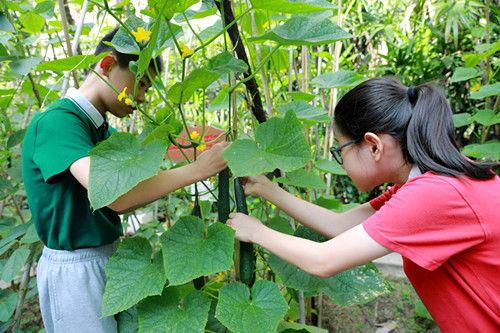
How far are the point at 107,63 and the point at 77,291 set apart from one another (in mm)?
538

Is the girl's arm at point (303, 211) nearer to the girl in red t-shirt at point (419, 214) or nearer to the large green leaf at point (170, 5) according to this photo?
the girl in red t-shirt at point (419, 214)

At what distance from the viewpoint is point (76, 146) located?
2.87 feet

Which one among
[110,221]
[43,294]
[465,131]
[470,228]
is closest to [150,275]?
[110,221]

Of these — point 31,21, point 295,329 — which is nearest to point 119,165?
point 295,329

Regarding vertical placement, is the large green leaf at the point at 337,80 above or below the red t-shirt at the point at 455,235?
above

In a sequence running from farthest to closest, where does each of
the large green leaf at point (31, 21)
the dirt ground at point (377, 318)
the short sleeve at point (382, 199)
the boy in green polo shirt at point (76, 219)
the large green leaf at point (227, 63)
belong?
the dirt ground at point (377, 318) < the large green leaf at point (31, 21) < the short sleeve at point (382, 199) < the boy in green polo shirt at point (76, 219) < the large green leaf at point (227, 63)

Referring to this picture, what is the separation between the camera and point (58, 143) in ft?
2.87

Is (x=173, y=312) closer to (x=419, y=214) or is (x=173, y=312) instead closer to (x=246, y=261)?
(x=246, y=261)

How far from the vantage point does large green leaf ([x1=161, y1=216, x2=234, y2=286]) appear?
776mm

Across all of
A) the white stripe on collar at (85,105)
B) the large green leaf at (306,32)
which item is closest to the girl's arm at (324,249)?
the large green leaf at (306,32)

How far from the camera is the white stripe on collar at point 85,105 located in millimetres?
1021

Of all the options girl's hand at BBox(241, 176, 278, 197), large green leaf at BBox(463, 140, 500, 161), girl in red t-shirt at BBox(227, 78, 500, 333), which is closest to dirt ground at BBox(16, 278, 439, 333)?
large green leaf at BBox(463, 140, 500, 161)

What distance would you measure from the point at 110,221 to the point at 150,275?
10.8 inches

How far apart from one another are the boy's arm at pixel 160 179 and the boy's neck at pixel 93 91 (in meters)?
0.26
